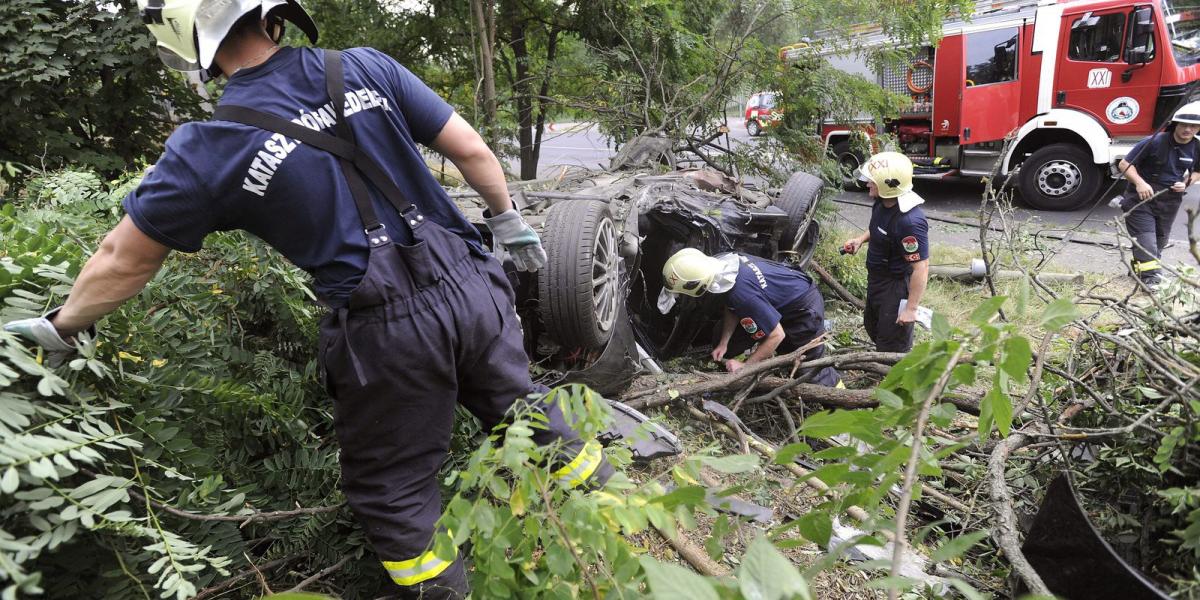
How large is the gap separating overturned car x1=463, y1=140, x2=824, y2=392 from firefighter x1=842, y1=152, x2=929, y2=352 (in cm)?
71

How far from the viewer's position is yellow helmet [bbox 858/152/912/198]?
12.6 feet

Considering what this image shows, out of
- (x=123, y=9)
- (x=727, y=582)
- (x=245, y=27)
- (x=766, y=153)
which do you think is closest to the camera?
(x=727, y=582)

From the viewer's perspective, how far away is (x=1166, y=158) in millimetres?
5332

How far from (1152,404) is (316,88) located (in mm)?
2474

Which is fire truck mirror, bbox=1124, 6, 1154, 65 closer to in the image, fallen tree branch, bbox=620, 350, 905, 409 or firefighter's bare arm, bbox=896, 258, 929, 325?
firefighter's bare arm, bbox=896, 258, 929, 325

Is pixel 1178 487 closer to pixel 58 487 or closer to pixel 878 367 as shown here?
pixel 878 367

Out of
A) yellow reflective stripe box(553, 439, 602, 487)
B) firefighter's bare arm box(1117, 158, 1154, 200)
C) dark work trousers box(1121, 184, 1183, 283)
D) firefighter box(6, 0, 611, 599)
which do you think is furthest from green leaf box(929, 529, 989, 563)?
dark work trousers box(1121, 184, 1183, 283)

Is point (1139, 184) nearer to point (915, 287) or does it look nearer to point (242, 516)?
point (915, 287)

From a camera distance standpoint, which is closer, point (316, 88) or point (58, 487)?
point (58, 487)

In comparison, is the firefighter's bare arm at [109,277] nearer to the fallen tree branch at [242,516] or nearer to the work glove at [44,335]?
the work glove at [44,335]

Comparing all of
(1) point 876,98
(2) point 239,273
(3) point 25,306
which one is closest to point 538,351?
(2) point 239,273

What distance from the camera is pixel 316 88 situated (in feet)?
5.54

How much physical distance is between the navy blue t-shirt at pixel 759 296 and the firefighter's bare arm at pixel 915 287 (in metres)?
0.57

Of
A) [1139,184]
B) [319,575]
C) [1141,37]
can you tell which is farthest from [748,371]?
[1141,37]
